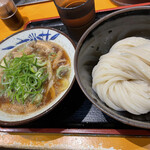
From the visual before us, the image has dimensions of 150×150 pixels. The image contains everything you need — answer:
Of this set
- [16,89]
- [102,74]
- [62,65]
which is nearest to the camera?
[102,74]

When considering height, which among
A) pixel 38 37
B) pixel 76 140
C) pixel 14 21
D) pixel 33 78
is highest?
pixel 14 21

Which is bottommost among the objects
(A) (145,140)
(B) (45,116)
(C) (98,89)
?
(A) (145,140)

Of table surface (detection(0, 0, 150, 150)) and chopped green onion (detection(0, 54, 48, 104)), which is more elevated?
chopped green onion (detection(0, 54, 48, 104))

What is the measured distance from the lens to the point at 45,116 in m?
1.29

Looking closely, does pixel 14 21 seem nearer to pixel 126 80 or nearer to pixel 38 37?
pixel 38 37

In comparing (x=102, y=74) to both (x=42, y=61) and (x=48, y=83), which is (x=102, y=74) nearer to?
(x=48, y=83)

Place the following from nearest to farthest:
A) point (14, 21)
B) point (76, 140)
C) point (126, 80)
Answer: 1. point (126, 80)
2. point (76, 140)
3. point (14, 21)

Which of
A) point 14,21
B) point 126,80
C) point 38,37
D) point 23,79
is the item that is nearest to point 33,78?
point 23,79

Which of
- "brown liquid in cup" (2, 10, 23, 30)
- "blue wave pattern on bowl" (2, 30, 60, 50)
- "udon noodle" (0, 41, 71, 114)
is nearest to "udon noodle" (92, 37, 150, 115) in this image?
"udon noodle" (0, 41, 71, 114)

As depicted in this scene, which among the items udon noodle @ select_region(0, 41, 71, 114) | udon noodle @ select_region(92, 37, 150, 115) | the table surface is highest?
udon noodle @ select_region(92, 37, 150, 115)

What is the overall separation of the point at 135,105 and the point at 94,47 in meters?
0.50

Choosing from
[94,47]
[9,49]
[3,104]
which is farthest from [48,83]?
[9,49]

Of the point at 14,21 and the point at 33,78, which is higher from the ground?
the point at 14,21

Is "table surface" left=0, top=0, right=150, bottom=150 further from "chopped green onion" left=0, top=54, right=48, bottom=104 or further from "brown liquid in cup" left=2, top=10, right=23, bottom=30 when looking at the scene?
"brown liquid in cup" left=2, top=10, right=23, bottom=30
